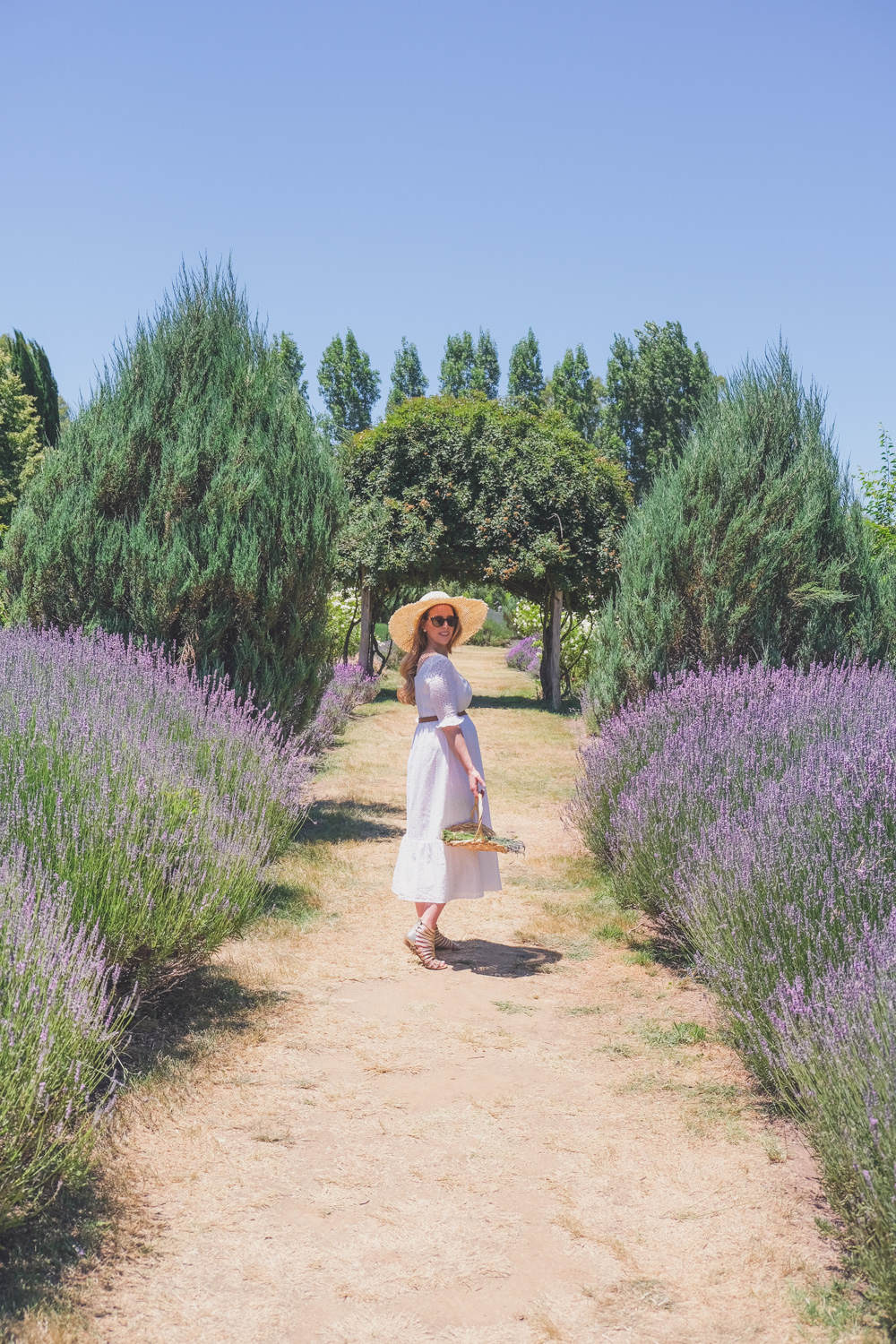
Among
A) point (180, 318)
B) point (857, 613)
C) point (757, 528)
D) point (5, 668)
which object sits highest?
point (180, 318)

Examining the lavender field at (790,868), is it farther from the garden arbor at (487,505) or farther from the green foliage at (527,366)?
the green foliage at (527,366)

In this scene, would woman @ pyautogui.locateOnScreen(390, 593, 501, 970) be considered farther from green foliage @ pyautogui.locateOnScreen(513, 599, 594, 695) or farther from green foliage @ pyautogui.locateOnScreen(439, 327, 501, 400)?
green foliage @ pyautogui.locateOnScreen(439, 327, 501, 400)

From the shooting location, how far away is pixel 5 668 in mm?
5172

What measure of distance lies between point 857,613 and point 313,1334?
6317mm

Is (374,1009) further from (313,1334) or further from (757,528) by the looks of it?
(757,528)

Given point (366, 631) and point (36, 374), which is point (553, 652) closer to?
point (366, 631)

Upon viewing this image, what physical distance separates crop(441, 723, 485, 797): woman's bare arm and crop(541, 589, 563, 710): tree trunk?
1356 cm

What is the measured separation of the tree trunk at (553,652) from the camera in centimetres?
1888

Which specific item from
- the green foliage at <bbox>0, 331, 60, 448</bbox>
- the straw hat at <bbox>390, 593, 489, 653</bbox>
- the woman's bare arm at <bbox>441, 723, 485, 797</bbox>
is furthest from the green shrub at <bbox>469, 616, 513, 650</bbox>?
the woman's bare arm at <bbox>441, 723, 485, 797</bbox>

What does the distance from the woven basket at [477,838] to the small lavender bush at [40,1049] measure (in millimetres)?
2209

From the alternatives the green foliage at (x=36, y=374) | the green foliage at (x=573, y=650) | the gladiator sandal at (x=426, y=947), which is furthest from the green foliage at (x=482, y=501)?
the gladiator sandal at (x=426, y=947)

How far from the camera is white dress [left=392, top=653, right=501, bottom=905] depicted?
513 cm

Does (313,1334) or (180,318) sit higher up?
(180,318)

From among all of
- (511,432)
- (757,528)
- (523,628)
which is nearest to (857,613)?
(757,528)
